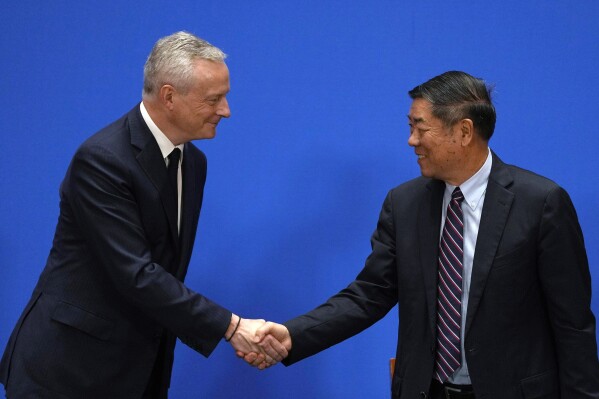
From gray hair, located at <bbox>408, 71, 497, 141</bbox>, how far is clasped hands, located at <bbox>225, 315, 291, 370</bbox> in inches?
29.4

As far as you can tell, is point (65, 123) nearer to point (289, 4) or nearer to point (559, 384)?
point (289, 4)

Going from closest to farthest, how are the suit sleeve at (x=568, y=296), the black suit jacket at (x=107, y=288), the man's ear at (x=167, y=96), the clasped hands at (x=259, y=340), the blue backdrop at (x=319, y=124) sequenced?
the suit sleeve at (x=568, y=296) < the black suit jacket at (x=107, y=288) < the man's ear at (x=167, y=96) < the clasped hands at (x=259, y=340) < the blue backdrop at (x=319, y=124)

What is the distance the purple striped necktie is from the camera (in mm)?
2158

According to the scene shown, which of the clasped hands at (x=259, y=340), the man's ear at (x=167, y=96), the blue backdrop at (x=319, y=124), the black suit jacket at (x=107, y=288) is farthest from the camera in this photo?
the blue backdrop at (x=319, y=124)

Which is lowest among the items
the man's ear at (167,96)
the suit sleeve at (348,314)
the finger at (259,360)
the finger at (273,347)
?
the finger at (259,360)

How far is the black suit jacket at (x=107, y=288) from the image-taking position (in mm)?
2176

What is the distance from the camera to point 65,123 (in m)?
3.02

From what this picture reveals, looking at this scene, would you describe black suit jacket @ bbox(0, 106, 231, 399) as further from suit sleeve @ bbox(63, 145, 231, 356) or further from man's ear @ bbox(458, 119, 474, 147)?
man's ear @ bbox(458, 119, 474, 147)

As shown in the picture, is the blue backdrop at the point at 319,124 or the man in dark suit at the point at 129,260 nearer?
the man in dark suit at the point at 129,260

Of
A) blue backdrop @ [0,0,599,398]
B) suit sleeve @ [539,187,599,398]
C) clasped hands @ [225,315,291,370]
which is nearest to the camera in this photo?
suit sleeve @ [539,187,599,398]

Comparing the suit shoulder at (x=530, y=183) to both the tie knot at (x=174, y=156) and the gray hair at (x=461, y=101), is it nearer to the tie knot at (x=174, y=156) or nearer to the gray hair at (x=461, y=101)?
the gray hair at (x=461, y=101)

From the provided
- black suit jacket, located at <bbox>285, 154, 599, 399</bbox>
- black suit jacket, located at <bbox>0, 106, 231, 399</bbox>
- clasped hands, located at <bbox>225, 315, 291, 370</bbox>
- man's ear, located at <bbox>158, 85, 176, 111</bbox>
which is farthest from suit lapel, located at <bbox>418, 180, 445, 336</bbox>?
man's ear, located at <bbox>158, 85, 176, 111</bbox>

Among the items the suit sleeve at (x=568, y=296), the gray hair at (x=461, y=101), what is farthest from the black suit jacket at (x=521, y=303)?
the gray hair at (x=461, y=101)

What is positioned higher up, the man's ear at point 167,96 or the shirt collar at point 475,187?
the man's ear at point 167,96
